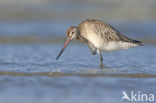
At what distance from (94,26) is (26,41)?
369cm

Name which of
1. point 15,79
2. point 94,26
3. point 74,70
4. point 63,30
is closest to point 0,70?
point 15,79

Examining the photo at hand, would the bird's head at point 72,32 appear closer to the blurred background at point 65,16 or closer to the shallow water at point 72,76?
the shallow water at point 72,76

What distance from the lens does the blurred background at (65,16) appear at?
1352cm

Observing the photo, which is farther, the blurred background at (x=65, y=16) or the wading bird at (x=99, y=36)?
the blurred background at (x=65, y=16)

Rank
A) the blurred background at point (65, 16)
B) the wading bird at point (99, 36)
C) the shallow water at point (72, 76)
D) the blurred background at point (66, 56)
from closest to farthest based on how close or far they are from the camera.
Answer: the shallow water at point (72, 76) → the blurred background at point (66, 56) → the wading bird at point (99, 36) → the blurred background at point (65, 16)

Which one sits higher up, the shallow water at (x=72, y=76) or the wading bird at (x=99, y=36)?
the wading bird at (x=99, y=36)

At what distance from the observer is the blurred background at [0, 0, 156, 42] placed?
44.3 ft

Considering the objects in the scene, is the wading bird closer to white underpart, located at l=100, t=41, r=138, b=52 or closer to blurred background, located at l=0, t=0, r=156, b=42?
white underpart, located at l=100, t=41, r=138, b=52

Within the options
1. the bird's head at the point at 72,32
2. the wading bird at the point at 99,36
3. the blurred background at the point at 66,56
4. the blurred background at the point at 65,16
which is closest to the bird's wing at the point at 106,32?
the wading bird at the point at 99,36

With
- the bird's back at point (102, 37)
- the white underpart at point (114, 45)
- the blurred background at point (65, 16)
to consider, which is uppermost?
the bird's back at point (102, 37)

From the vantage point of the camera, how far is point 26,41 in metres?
12.3

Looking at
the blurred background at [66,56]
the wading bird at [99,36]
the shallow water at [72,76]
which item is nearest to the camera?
the shallow water at [72,76]

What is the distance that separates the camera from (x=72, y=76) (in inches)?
312

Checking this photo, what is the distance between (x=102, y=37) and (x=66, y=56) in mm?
1433
